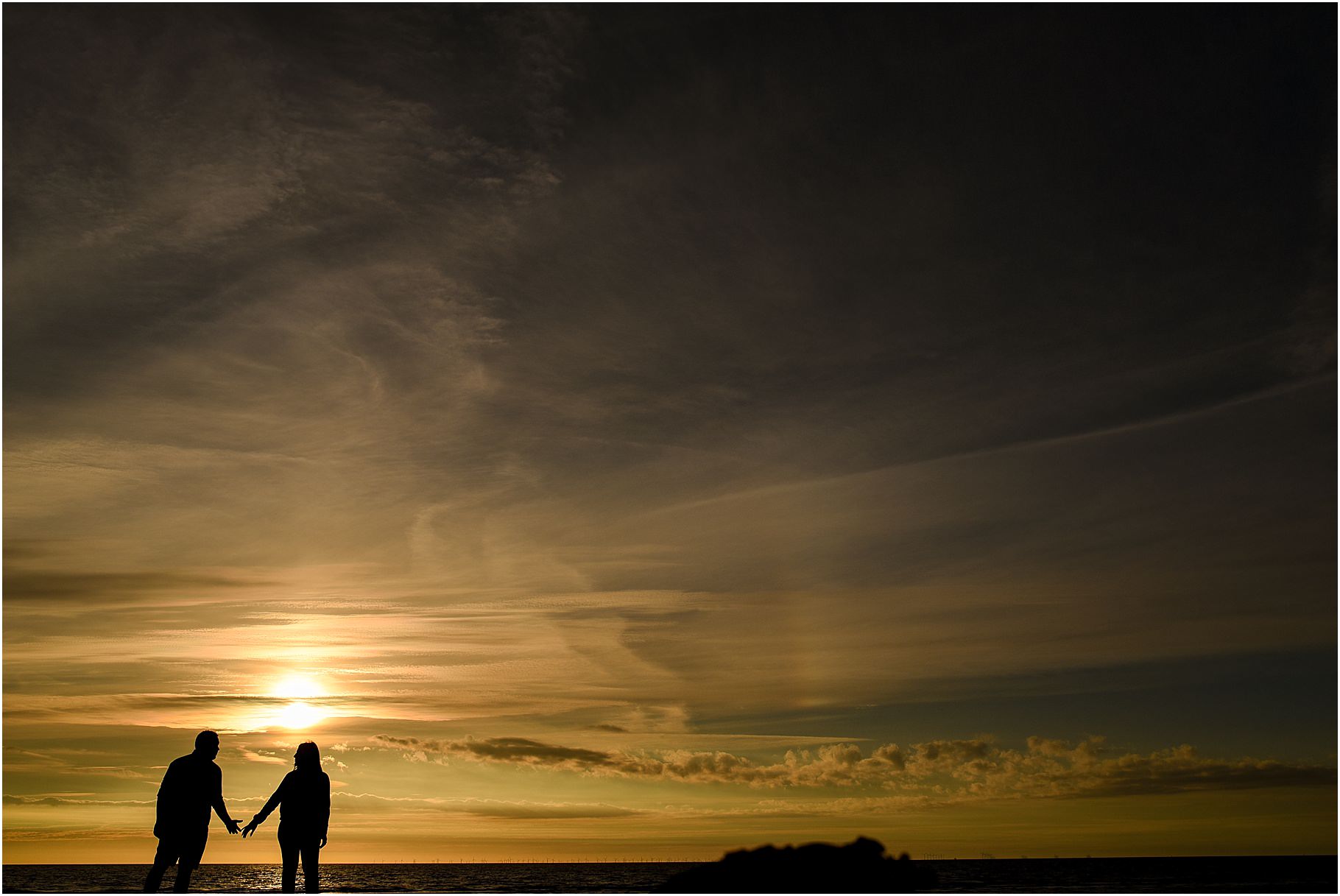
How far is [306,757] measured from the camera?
1620 cm

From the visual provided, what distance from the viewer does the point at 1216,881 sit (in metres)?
109

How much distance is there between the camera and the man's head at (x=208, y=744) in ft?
51.4

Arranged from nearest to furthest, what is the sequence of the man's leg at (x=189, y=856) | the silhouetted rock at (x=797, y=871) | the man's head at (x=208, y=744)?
the man's leg at (x=189, y=856), the man's head at (x=208, y=744), the silhouetted rock at (x=797, y=871)

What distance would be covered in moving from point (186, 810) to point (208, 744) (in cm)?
99

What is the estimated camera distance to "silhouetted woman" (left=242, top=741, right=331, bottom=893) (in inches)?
627

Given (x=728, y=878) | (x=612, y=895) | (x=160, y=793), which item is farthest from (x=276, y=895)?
(x=728, y=878)

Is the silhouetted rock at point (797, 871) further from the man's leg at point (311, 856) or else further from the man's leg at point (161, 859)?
the man's leg at point (161, 859)

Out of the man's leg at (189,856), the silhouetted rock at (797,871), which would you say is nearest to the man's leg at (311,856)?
the man's leg at (189,856)

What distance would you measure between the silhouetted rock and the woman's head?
624 inches

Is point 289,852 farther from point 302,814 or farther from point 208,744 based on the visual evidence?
point 208,744

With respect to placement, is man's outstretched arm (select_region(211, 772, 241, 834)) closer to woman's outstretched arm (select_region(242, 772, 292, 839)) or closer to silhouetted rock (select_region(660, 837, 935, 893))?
woman's outstretched arm (select_region(242, 772, 292, 839))

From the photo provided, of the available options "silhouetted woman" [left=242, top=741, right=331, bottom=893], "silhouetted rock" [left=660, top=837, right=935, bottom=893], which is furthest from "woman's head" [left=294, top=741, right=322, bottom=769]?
"silhouetted rock" [left=660, top=837, right=935, bottom=893]

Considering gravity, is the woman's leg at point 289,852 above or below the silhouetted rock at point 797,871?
above

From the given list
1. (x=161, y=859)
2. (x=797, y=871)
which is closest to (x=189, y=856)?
(x=161, y=859)
